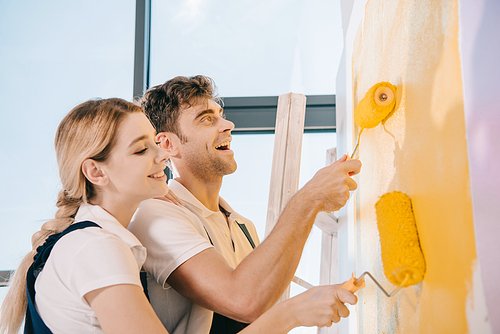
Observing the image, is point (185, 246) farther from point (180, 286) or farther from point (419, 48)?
point (419, 48)

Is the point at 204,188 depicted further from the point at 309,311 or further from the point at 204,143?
the point at 309,311

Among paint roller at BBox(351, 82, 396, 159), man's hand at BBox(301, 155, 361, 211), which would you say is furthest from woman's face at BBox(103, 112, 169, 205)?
paint roller at BBox(351, 82, 396, 159)

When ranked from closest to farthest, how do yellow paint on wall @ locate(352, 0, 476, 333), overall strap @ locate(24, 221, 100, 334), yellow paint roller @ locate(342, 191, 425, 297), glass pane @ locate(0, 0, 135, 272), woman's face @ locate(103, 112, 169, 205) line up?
yellow paint on wall @ locate(352, 0, 476, 333) → yellow paint roller @ locate(342, 191, 425, 297) → overall strap @ locate(24, 221, 100, 334) → woman's face @ locate(103, 112, 169, 205) → glass pane @ locate(0, 0, 135, 272)

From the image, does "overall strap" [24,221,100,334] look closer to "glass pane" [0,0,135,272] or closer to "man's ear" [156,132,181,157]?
"man's ear" [156,132,181,157]

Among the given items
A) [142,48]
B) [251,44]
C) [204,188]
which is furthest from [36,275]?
[251,44]

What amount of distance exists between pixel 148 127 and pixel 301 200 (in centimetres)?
44

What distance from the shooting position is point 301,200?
36.4 inches

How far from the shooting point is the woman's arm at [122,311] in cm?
66

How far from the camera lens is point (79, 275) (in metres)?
0.69

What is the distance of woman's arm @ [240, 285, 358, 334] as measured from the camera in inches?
27.2

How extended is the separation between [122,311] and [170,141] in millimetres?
725

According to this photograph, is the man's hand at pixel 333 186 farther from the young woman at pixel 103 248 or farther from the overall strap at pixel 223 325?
the overall strap at pixel 223 325

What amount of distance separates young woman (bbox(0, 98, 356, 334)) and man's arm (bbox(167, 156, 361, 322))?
9cm

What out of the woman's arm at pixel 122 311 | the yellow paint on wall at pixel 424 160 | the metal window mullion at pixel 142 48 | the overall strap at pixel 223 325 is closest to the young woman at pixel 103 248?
the woman's arm at pixel 122 311
